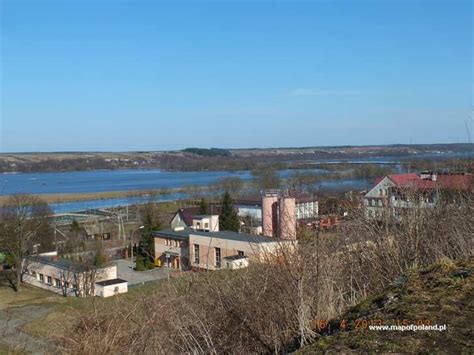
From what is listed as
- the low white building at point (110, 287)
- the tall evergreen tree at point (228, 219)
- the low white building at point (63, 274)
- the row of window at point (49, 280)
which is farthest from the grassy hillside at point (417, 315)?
the tall evergreen tree at point (228, 219)

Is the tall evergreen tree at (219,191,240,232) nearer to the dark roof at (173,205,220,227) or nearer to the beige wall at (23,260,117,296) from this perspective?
the dark roof at (173,205,220,227)

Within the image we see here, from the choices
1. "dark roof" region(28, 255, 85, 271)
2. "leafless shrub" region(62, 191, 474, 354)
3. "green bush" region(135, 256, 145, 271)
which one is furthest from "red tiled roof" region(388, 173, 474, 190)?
"green bush" region(135, 256, 145, 271)

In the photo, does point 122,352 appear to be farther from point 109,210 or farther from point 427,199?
point 109,210

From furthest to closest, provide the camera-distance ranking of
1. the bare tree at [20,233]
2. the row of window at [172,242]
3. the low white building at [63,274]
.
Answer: the row of window at [172,242] → the bare tree at [20,233] → the low white building at [63,274]

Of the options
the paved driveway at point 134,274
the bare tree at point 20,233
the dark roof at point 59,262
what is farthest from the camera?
the bare tree at point 20,233

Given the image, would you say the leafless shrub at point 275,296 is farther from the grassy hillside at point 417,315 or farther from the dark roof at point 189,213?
the dark roof at point 189,213

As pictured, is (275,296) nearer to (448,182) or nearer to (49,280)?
(448,182)

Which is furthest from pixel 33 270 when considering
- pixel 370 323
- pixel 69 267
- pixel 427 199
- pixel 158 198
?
pixel 158 198
